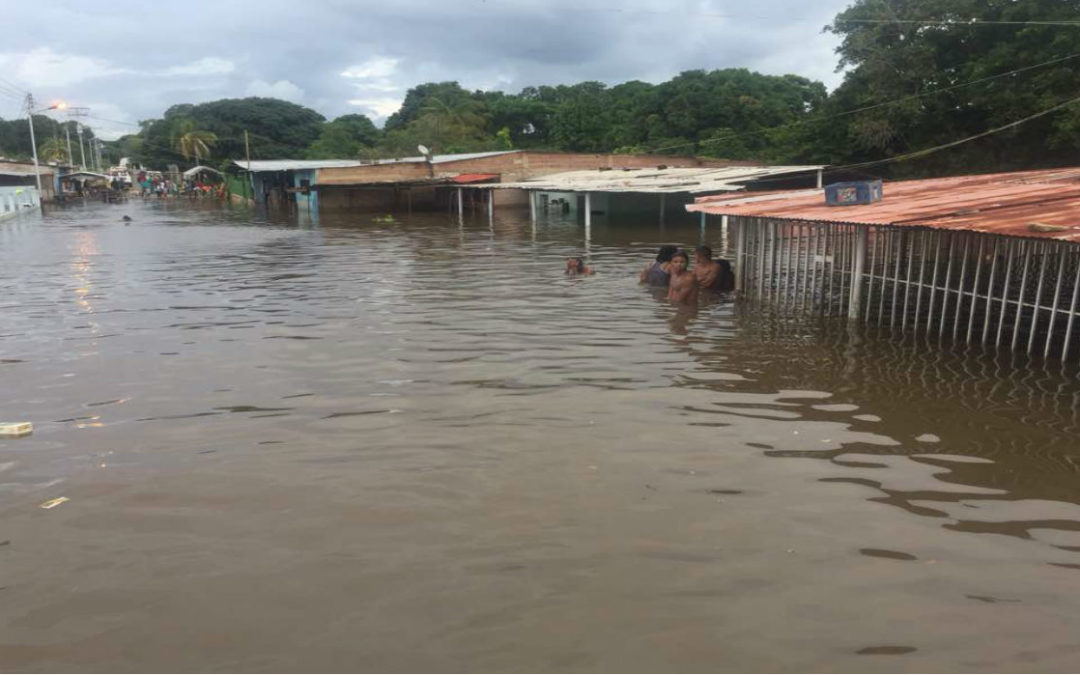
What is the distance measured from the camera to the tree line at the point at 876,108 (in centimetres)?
2867

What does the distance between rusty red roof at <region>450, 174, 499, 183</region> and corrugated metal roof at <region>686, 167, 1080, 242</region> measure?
87.5 feet

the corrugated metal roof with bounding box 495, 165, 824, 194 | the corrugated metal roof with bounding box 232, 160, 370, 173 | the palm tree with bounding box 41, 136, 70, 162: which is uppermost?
the palm tree with bounding box 41, 136, 70, 162

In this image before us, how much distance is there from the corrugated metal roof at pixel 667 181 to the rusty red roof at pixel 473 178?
5.52 meters

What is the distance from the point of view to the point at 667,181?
28016 millimetres

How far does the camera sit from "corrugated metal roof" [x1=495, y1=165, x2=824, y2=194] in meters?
25.2

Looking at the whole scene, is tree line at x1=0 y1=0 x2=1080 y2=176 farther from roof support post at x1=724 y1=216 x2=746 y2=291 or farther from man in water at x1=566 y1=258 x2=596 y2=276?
man in water at x1=566 y1=258 x2=596 y2=276

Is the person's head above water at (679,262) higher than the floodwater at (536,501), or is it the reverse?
the person's head above water at (679,262)

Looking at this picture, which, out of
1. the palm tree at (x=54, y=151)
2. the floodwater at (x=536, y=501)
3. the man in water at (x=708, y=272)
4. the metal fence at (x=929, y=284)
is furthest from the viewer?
the palm tree at (x=54, y=151)

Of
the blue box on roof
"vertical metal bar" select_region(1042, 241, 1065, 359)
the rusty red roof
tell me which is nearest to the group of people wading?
the blue box on roof

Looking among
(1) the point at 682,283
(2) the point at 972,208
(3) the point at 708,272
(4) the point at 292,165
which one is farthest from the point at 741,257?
(4) the point at 292,165

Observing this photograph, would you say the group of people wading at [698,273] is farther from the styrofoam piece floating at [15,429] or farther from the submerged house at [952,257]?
the styrofoam piece floating at [15,429]

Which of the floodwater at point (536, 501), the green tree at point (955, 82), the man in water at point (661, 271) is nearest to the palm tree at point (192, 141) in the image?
the green tree at point (955, 82)

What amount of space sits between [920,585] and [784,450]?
2049 mm

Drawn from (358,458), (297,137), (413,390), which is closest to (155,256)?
(413,390)
